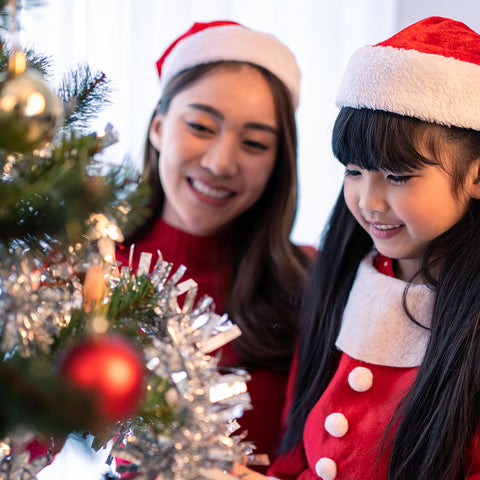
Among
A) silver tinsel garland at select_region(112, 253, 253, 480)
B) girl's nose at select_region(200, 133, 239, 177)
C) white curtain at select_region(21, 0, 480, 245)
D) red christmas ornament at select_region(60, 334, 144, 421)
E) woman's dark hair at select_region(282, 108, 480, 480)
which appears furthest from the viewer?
white curtain at select_region(21, 0, 480, 245)

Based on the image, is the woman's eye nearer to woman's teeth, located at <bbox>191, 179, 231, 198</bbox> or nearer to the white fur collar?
woman's teeth, located at <bbox>191, 179, 231, 198</bbox>

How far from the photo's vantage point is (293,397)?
1.08 meters

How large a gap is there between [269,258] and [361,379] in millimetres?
423

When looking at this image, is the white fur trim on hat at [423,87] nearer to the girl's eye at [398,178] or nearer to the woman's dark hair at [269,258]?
the girl's eye at [398,178]

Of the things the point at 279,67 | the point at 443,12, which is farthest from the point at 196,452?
the point at 443,12

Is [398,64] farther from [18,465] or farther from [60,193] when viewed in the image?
[18,465]

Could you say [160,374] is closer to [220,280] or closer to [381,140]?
[381,140]

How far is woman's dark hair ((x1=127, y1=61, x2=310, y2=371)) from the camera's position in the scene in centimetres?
118

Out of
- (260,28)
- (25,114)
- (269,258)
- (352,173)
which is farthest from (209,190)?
(260,28)

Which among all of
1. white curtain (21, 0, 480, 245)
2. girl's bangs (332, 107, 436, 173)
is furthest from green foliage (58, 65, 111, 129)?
white curtain (21, 0, 480, 245)

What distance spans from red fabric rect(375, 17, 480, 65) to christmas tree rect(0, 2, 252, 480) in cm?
49

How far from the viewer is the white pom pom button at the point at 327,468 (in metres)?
0.91

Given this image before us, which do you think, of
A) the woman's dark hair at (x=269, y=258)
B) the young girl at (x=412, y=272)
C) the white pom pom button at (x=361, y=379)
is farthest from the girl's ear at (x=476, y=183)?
the woman's dark hair at (x=269, y=258)

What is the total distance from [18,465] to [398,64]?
2.26 ft
